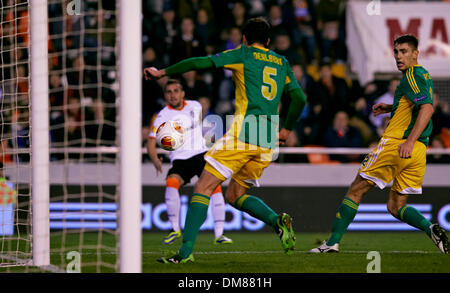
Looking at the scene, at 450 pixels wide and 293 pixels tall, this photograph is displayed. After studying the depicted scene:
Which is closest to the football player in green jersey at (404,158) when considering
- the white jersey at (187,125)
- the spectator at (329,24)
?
the white jersey at (187,125)

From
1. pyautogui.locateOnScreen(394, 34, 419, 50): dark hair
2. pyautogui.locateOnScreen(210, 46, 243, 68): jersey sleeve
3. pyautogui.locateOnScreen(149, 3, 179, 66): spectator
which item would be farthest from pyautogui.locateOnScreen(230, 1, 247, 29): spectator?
pyautogui.locateOnScreen(210, 46, 243, 68): jersey sleeve

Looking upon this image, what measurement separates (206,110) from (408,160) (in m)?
4.68

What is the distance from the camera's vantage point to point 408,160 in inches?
261

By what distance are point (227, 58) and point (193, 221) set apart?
1321 millimetres

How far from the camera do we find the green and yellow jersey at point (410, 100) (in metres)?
6.40

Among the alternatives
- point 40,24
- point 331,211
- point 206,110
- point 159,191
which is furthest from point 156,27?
point 40,24

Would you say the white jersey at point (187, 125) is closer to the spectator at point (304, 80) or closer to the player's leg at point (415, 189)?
the player's leg at point (415, 189)

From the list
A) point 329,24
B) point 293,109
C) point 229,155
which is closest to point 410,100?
point 293,109

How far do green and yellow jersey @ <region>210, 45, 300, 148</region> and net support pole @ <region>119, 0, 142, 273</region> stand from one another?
1.36m

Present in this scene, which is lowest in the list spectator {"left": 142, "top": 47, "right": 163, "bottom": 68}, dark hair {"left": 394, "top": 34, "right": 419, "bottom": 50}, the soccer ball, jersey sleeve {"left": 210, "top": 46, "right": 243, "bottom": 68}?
the soccer ball

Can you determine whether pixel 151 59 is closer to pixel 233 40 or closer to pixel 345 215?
pixel 233 40

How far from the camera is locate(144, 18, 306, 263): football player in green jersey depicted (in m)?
6.02

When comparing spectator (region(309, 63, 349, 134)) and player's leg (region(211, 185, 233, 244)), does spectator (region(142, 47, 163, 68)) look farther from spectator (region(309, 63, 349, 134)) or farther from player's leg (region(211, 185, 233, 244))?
player's leg (region(211, 185, 233, 244))
